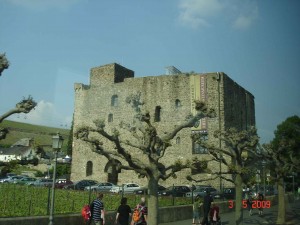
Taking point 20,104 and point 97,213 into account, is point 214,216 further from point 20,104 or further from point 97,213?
point 20,104

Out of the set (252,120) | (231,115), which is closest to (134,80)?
(231,115)

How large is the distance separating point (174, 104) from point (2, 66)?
134 feet

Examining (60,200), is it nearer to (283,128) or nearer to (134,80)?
(134,80)

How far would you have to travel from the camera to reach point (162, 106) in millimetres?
51812

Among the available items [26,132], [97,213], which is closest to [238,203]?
[97,213]

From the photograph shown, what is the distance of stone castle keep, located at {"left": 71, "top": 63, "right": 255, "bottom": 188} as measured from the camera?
4894 centimetres

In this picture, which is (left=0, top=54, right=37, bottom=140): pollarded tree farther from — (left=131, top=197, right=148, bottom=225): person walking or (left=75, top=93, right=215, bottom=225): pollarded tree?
(left=131, top=197, right=148, bottom=225): person walking

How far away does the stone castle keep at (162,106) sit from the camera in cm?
4894

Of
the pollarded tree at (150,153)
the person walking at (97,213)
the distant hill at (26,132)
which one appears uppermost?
the distant hill at (26,132)

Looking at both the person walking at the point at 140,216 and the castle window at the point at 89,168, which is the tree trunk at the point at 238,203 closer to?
the person walking at the point at 140,216

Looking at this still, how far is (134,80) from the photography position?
5428cm

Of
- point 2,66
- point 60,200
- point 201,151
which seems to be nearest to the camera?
point 2,66

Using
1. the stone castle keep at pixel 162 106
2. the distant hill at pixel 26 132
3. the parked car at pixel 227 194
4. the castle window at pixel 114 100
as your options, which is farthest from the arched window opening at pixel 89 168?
the distant hill at pixel 26 132

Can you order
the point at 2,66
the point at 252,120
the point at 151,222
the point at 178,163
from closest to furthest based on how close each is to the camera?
the point at 2,66 < the point at 151,222 < the point at 178,163 < the point at 252,120
